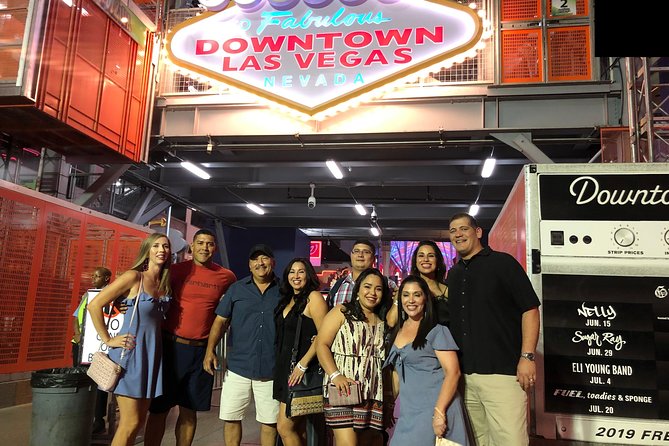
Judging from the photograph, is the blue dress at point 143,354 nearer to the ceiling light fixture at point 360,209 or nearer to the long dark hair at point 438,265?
the long dark hair at point 438,265

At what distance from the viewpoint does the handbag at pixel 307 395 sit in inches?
157

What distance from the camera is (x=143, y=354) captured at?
158 inches

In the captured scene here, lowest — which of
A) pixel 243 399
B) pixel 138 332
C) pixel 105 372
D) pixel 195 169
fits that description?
pixel 243 399

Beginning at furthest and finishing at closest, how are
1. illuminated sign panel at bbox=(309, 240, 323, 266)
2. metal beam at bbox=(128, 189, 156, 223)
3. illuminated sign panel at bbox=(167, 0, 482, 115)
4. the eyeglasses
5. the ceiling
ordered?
illuminated sign panel at bbox=(309, 240, 323, 266), metal beam at bbox=(128, 189, 156, 223), the ceiling, illuminated sign panel at bbox=(167, 0, 482, 115), the eyeglasses

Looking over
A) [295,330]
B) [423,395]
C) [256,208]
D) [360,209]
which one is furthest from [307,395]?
[256,208]

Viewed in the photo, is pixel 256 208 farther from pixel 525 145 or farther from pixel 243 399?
pixel 243 399

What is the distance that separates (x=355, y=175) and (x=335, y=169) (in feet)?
4.74

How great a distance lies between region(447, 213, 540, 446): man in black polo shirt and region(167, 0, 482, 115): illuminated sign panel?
5648mm

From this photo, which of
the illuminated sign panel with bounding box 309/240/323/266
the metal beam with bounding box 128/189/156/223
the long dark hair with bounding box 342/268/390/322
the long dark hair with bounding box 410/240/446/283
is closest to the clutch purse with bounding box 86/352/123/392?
the long dark hair with bounding box 342/268/390/322

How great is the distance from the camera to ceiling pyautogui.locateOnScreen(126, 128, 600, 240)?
914 centimetres

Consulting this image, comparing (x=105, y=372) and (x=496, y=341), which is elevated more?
(x=496, y=341)

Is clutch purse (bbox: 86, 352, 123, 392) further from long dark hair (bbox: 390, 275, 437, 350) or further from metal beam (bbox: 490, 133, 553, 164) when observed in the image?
metal beam (bbox: 490, 133, 553, 164)

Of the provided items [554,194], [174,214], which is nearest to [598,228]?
[554,194]

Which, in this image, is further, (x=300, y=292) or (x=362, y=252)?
(x=362, y=252)
